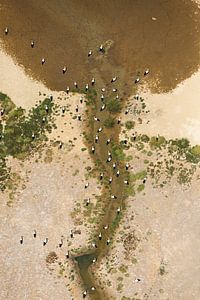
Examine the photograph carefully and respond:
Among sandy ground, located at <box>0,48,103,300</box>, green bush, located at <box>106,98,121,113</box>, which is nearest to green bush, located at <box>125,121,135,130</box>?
green bush, located at <box>106,98,121,113</box>

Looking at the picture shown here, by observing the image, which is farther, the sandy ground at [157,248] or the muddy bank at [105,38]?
the muddy bank at [105,38]

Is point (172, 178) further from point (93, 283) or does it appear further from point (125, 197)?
point (93, 283)

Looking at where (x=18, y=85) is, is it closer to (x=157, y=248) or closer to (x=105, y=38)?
(x=105, y=38)

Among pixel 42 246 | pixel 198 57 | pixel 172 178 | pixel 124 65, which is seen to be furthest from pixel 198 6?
pixel 42 246

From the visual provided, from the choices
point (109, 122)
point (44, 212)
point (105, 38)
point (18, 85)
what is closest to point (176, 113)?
point (109, 122)

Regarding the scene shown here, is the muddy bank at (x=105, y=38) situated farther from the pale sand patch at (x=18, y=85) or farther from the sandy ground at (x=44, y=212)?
the sandy ground at (x=44, y=212)

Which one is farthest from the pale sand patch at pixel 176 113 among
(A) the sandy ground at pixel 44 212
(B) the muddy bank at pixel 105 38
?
(A) the sandy ground at pixel 44 212
